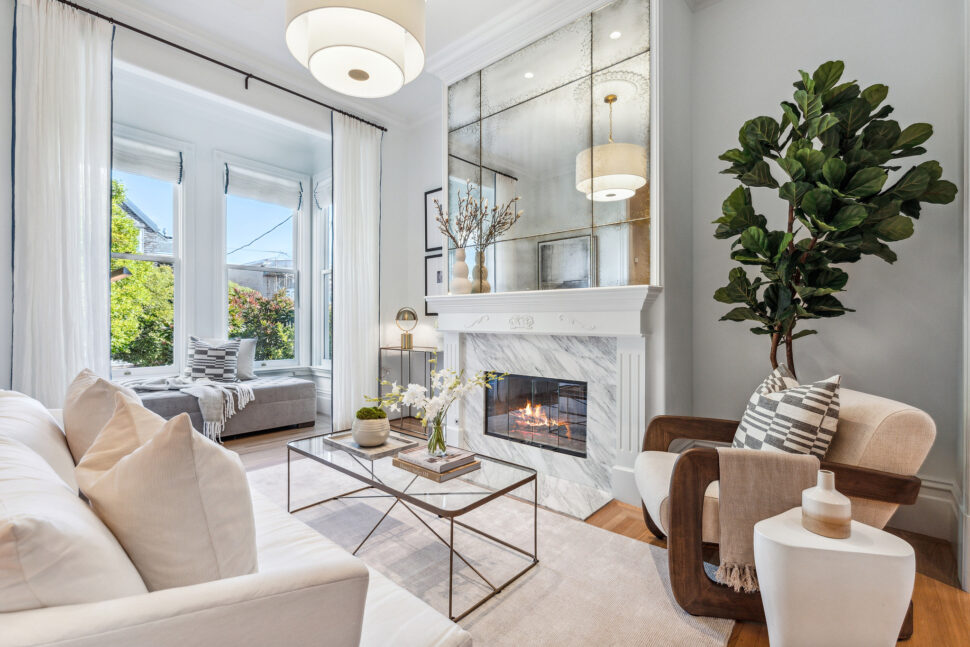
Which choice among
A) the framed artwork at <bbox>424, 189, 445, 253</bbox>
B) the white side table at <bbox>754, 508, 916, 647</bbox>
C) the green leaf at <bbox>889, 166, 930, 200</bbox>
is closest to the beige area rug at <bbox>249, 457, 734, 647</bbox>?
the white side table at <bbox>754, 508, 916, 647</bbox>

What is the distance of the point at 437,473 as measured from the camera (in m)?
1.90

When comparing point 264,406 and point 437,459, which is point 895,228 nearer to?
point 437,459

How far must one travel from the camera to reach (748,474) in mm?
1540

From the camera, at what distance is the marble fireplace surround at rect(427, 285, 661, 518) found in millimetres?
2660

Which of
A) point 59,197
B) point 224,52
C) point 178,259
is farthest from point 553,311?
point 178,259

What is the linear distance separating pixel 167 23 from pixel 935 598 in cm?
532

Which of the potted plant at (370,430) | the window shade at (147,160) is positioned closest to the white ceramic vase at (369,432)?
the potted plant at (370,430)

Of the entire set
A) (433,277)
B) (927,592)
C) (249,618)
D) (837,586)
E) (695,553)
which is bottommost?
(927,592)

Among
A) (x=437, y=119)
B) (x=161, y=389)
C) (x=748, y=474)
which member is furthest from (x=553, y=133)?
(x=161, y=389)

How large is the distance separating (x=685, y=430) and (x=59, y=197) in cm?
387

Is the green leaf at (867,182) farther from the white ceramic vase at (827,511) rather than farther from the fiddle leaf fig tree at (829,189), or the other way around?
the white ceramic vase at (827,511)

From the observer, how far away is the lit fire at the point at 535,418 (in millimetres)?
3169

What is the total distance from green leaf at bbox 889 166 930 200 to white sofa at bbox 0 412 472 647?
7.71 ft

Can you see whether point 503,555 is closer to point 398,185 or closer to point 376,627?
point 376,627
